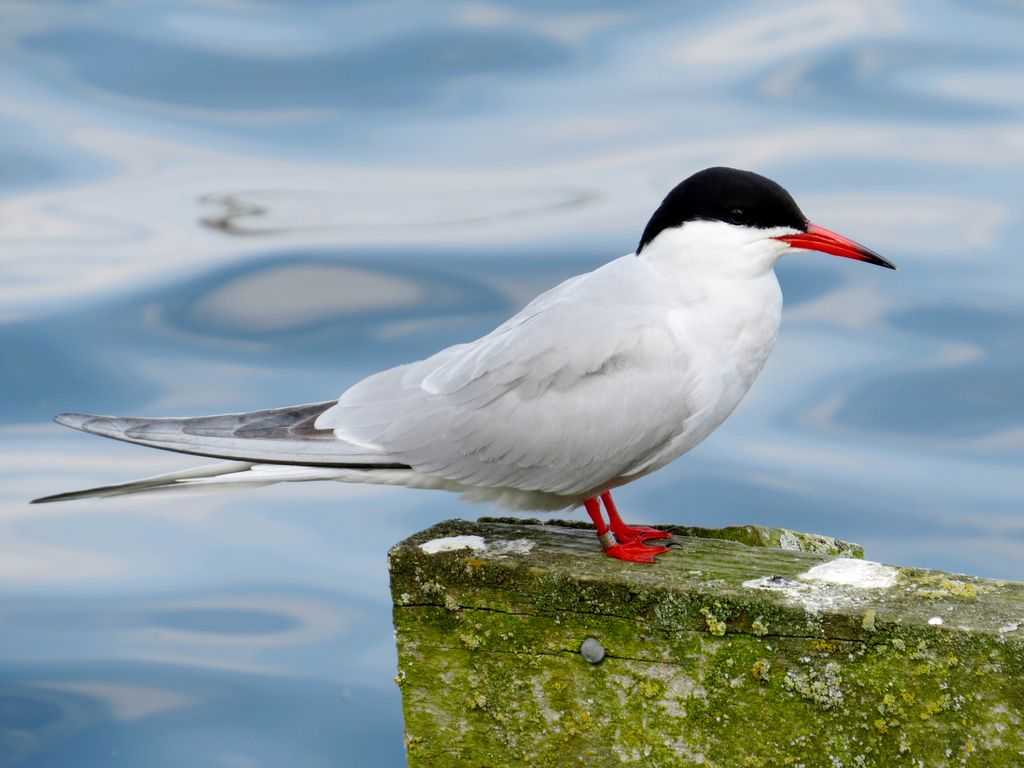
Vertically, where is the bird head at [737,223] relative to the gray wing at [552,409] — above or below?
above

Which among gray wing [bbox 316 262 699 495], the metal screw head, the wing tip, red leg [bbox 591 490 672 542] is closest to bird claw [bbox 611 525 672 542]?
red leg [bbox 591 490 672 542]

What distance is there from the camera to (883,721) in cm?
240

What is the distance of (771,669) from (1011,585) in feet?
2.19

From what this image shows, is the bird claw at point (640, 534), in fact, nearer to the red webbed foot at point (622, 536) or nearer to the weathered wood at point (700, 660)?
the red webbed foot at point (622, 536)

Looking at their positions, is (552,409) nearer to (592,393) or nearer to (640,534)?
(592,393)

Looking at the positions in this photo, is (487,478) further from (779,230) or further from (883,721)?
(883,721)

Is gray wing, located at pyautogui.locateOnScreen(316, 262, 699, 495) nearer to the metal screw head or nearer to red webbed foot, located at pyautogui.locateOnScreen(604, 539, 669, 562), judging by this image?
red webbed foot, located at pyautogui.locateOnScreen(604, 539, 669, 562)

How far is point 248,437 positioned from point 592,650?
132 cm

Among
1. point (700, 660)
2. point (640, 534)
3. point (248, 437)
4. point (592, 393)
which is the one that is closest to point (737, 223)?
→ point (592, 393)

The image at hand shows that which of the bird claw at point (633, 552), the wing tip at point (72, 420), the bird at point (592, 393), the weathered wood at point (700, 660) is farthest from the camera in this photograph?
the bird at point (592, 393)

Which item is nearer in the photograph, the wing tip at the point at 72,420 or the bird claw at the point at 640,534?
the wing tip at the point at 72,420

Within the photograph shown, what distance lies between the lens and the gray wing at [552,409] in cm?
334

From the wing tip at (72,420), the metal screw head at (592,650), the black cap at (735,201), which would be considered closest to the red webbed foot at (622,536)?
the metal screw head at (592,650)

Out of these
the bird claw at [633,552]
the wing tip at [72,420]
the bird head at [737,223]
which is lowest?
the bird claw at [633,552]
